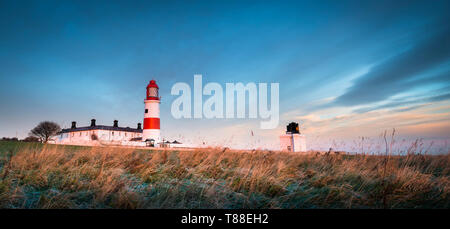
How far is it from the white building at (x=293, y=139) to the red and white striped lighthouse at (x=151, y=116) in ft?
64.7

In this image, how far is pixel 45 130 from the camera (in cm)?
5128

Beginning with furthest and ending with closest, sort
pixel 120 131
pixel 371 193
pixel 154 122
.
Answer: pixel 120 131, pixel 154 122, pixel 371 193

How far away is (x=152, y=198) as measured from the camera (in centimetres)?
323

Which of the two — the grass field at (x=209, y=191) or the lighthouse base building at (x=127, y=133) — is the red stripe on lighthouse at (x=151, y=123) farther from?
the grass field at (x=209, y=191)

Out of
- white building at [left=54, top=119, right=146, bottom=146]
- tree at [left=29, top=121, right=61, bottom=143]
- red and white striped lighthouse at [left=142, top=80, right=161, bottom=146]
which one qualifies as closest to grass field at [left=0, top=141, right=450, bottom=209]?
red and white striped lighthouse at [left=142, top=80, right=161, bottom=146]

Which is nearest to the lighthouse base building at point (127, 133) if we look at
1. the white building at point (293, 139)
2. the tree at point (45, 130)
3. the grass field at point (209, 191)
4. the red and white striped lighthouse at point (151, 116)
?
the red and white striped lighthouse at point (151, 116)

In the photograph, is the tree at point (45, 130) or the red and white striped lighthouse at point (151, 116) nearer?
the red and white striped lighthouse at point (151, 116)

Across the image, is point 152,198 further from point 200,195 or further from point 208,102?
point 208,102

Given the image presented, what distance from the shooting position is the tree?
50.4 m

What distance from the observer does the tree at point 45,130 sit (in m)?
50.4

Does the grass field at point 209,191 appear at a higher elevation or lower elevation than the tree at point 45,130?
lower

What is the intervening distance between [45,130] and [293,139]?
56639 millimetres
